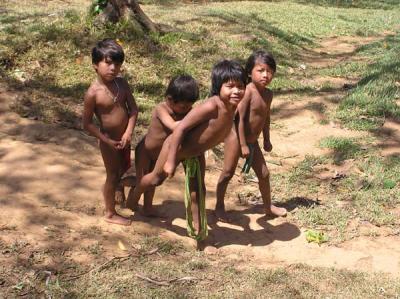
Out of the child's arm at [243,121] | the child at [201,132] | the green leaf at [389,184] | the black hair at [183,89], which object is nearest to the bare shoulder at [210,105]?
the child at [201,132]

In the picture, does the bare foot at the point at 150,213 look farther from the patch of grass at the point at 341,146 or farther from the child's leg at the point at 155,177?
the patch of grass at the point at 341,146

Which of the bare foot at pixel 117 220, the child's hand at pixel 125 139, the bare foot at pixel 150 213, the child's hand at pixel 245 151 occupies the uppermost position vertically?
the child's hand at pixel 125 139

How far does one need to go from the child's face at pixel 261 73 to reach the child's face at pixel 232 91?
1.64ft

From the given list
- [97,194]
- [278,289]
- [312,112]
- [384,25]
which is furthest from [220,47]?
[384,25]

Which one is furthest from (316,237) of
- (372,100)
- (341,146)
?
(372,100)

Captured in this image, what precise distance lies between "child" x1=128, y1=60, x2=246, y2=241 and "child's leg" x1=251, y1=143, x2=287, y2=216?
62cm

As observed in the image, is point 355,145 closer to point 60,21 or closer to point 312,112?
point 312,112

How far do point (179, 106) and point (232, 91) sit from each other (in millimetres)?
392

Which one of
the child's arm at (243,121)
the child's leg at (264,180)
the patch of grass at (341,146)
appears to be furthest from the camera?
the patch of grass at (341,146)

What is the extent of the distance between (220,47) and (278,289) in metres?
5.87

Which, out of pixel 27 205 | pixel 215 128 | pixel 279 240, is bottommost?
pixel 279 240

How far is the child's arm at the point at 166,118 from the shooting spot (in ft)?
11.3

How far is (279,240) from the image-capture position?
3963 millimetres

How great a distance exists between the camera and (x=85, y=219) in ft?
12.5
